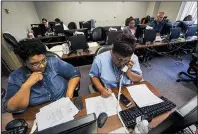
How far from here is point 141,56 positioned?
3156mm

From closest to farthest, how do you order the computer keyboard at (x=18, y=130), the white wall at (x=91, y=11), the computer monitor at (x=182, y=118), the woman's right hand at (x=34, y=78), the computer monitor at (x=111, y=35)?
the computer monitor at (x=182, y=118)
the computer keyboard at (x=18, y=130)
the woman's right hand at (x=34, y=78)
the computer monitor at (x=111, y=35)
the white wall at (x=91, y=11)

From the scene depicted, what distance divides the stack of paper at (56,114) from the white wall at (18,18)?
3.03 meters

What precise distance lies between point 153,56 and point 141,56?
582mm

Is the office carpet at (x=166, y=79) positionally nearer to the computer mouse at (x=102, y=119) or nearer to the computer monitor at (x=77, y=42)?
the computer monitor at (x=77, y=42)

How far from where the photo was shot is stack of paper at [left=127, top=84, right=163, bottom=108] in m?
0.88

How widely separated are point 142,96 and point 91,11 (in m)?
5.73

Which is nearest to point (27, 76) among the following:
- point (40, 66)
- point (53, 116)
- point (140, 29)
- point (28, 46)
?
point (40, 66)

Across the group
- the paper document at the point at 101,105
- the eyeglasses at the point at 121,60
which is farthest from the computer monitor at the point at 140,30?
the paper document at the point at 101,105

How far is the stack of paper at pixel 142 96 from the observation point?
88cm

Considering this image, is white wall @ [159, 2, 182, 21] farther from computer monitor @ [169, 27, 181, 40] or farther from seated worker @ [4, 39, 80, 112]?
seated worker @ [4, 39, 80, 112]

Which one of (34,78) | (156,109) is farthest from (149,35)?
(34,78)

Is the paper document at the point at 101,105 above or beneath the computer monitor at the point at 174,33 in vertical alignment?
beneath

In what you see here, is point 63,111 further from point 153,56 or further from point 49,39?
point 153,56

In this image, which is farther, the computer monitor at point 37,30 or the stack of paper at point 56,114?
the computer monitor at point 37,30
